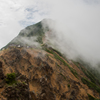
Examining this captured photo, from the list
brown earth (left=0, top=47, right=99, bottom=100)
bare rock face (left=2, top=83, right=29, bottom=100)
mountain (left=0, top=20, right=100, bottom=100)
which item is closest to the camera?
bare rock face (left=2, top=83, right=29, bottom=100)

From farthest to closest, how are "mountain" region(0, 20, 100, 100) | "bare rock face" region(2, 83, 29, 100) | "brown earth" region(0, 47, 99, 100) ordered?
"brown earth" region(0, 47, 99, 100)
"mountain" region(0, 20, 100, 100)
"bare rock face" region(2, 83, 29, 100)

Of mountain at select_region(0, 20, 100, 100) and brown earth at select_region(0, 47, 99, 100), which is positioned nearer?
mountain at select_region(0, 20, 100, 100)

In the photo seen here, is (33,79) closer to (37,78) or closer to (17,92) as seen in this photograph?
(37,78)

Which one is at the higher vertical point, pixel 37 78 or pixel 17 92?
pixel 37 78

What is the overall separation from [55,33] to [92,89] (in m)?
66.7

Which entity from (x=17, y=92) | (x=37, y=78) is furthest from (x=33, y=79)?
(x=17, y=92)

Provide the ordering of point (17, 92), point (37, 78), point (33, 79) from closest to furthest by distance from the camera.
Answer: point (17, 92) < point (33, 79) < point (37, 78)

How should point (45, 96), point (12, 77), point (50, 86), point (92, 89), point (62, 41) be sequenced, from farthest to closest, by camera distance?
point (62, 41)
point (92, 89)
point (50, 86)
point (45, 96)
point (12, 77)

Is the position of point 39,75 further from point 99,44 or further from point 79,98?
point 99,44

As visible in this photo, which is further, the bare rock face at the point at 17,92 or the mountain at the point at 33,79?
the mountain at the point at 33,79

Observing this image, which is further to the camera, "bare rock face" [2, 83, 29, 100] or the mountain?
the mountain

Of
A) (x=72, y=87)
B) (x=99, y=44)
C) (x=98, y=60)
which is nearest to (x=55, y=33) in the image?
(x=98, y=60)

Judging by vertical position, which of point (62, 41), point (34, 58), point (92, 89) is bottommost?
point (92, 89)

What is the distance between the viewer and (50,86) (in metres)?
30.2
